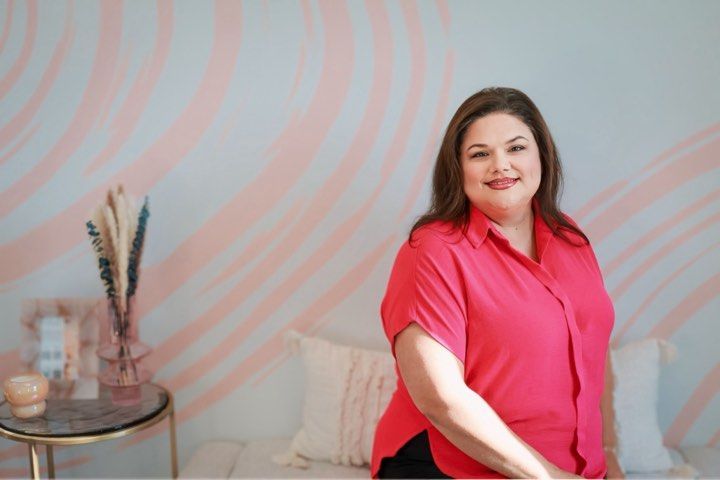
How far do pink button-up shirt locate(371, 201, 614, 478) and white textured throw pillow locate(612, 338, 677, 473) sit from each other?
0.55 meters

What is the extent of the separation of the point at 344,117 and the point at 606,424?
122 centimetres

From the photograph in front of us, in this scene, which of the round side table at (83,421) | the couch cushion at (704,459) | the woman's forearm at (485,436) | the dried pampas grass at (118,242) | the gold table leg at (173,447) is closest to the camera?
the woman's forearm at (485,436)

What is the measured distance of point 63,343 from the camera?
213cm

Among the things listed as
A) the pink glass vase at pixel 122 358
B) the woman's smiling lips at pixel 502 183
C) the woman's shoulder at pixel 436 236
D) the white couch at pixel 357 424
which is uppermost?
the woman's smiling lips at pixel 502 183

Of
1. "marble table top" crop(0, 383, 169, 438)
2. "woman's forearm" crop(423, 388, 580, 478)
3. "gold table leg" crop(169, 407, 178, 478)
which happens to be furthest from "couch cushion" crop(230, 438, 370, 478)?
"woman's forearm" crop(423, 388, 580, 478)

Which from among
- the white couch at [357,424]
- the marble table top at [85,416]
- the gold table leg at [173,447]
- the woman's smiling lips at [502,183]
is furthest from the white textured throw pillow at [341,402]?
the woman's smiling lips at [502,183]

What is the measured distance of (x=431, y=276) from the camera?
1.45 metres

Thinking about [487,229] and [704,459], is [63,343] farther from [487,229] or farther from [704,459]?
[704,459]

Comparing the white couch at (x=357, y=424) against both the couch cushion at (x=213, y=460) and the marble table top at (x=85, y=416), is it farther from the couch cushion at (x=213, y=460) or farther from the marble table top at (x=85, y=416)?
the marble table top at (x=85, y=416)

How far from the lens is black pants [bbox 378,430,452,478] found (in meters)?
1.55

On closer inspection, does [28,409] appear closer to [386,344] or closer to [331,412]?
[331,412]

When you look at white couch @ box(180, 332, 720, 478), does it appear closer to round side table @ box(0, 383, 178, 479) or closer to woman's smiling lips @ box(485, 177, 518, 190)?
round side table @ box(0, 383, 178, 479)

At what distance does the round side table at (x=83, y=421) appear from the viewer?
1.84 metres

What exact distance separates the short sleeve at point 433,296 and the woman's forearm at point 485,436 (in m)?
0.11
